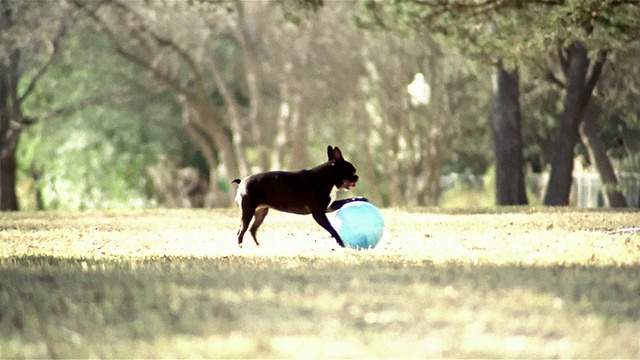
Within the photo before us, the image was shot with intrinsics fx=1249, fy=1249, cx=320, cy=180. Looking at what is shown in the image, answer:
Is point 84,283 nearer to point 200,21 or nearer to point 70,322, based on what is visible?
point 70,322

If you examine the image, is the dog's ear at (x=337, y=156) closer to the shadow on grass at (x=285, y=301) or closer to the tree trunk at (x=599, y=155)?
the shadow on grass at (x=285, y=301)

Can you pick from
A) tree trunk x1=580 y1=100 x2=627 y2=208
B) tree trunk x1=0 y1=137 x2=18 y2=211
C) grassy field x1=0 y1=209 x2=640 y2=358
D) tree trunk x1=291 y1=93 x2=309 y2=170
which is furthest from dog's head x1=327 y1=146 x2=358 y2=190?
tree trunk x1=0 y1=137 x2=18 y2=211

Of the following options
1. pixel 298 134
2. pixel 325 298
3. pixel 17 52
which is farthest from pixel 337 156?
pixel 298 134

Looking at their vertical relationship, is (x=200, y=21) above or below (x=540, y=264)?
above

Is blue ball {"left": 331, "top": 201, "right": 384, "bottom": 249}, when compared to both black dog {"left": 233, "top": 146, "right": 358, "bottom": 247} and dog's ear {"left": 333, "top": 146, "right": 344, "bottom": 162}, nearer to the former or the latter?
black dog {"left": 233, "top": 146, "right": 358, "bottom": 247}

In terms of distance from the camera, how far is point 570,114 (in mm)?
27234

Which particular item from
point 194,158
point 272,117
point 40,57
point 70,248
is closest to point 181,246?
point 70,248

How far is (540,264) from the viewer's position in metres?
12.1

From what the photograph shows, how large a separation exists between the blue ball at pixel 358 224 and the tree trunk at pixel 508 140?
1411cm

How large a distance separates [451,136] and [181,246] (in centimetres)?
2664

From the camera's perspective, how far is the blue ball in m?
14.0

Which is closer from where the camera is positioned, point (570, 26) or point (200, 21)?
point (570, 26)

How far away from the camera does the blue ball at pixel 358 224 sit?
14.0 metres

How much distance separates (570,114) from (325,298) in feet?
61.6
